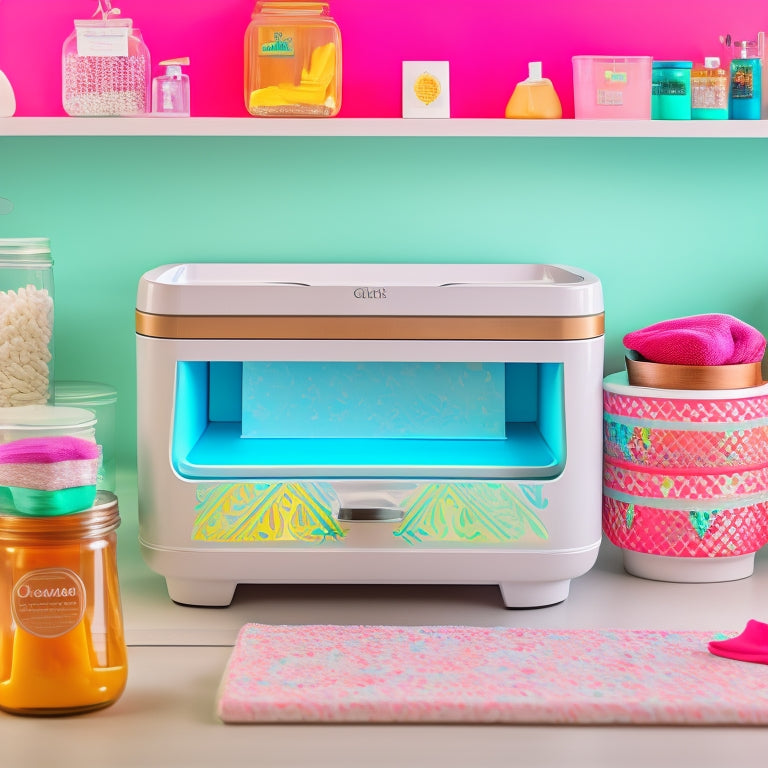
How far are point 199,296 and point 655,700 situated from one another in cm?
62

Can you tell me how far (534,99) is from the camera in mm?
1511

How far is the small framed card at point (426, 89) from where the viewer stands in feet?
5.01

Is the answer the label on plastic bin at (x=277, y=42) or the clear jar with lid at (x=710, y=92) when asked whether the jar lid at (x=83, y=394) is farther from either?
the clear jar with lid at (x=710, y=92)

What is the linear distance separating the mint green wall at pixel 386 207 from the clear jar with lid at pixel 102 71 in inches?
5.1

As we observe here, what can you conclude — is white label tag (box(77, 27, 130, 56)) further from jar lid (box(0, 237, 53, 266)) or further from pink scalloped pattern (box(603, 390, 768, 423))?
pink scalloped pattern (box(603, 390, 768, 423))

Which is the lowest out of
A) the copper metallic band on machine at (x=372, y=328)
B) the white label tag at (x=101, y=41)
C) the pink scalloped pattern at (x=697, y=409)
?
the pink scalloped pattern at (x=697, y=409)

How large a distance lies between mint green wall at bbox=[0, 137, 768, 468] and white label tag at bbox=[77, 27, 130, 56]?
0.17 m

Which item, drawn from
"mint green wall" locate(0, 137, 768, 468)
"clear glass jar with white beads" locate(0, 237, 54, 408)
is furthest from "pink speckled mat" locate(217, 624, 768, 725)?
"mint green wall" locate(0, 137, 768, 468)

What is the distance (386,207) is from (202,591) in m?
0.68

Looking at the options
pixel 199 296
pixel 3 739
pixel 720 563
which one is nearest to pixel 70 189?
pixel 199 296

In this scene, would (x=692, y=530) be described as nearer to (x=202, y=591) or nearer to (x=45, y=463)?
(x=202, y=591)

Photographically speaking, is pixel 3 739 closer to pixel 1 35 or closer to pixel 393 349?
pixel 393 349

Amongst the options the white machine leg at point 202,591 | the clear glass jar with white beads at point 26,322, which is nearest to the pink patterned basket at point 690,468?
the white machine leg at point 202,591

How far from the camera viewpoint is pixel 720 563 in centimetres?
131
